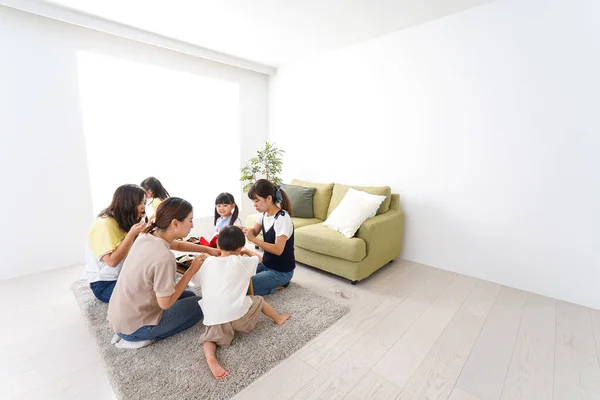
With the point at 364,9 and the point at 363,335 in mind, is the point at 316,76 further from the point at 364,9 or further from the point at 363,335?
the point at 363,335

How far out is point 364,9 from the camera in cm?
247

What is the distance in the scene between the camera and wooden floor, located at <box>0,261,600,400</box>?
1395 mm

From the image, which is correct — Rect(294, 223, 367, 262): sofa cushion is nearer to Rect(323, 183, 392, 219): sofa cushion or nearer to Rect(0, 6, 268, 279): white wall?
Rect(323, 183, 392, 219): sofa cushion

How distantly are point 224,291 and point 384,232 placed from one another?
5.53 ft

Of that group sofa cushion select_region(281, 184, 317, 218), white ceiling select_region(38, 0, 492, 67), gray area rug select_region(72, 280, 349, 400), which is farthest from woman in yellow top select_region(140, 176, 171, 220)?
white ceiling select_region(38, 0, 492, 67)

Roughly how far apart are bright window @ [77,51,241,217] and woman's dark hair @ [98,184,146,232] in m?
1.59

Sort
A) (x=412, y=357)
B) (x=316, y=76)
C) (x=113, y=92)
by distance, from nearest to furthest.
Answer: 1. (x=412, y=357)
2. (x=113, y=92)
3. (x=316, y=76)

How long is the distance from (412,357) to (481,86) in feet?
7.68

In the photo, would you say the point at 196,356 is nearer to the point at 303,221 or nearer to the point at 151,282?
the point at 151,282

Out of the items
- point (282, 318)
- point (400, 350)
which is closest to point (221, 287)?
point (282, 318)

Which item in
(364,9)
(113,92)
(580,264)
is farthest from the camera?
(113,92)

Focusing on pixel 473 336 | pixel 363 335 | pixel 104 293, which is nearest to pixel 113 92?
pixel 104 293

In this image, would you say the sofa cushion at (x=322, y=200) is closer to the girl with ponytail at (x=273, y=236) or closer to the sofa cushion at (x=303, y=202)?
the sofa cushion at (x=303, y=202)

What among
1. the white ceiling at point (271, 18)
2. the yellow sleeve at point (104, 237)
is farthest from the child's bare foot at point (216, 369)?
the white ceiling at point (271, 18)
